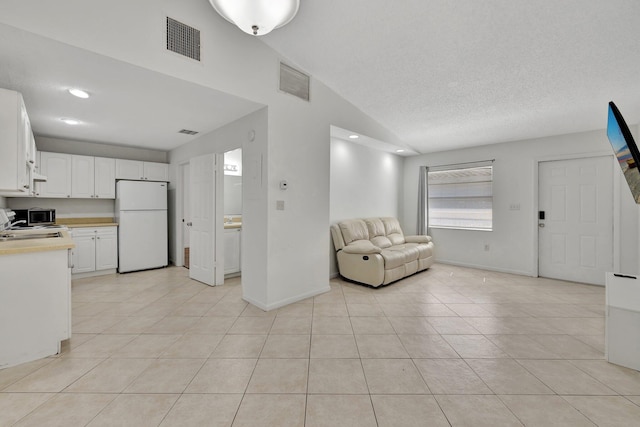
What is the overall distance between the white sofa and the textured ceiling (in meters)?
1.96

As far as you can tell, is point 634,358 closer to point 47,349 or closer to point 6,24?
point 47,349

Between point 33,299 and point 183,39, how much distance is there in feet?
8.02

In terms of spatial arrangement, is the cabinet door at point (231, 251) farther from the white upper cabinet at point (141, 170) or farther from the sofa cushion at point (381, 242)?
the sofa cushion at point (381, 242)

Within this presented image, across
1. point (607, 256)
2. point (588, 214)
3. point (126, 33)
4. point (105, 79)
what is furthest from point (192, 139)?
point (607, 256)

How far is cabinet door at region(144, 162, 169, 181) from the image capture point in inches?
200

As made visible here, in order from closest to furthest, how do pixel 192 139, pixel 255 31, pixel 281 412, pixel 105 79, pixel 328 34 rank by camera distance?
pixel 281 412
pixel 255 31
pixel 105 79
pixel 328 34
pixel 192 139

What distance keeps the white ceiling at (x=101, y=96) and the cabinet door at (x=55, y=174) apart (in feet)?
1.20

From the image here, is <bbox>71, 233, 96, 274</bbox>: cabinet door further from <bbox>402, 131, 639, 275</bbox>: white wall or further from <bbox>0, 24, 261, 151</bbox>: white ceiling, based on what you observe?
<bbox>402, 131, 639, 275</bbox>: white wall

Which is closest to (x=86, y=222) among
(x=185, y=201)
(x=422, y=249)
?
(x=185, y=201)

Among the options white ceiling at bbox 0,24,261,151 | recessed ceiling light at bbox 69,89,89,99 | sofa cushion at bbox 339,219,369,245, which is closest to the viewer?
white ceiling at bbox 0,24,261,151

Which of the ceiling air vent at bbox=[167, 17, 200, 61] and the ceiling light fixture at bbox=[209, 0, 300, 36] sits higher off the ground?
the ceiling air vent at bbox=[167, 17, 200, 61]

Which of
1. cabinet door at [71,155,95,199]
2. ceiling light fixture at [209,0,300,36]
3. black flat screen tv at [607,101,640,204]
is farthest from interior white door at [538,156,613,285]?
cabinet door at [71,155,95,199]

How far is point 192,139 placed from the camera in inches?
181

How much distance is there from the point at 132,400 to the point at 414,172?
229 inches
